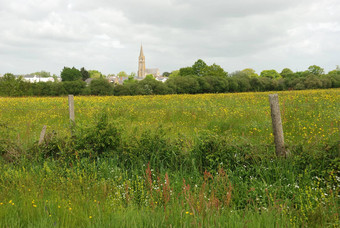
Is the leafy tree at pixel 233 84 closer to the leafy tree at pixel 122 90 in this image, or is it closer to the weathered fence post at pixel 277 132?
the leafy tree at pixel 122 90

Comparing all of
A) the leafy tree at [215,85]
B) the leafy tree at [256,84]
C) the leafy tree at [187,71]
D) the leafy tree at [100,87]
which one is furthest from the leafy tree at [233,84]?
the leafy tree at [100,87]

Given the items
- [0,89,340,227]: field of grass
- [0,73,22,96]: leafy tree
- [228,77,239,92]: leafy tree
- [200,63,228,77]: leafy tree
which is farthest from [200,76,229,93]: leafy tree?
[0,89,340,227]: field of grass

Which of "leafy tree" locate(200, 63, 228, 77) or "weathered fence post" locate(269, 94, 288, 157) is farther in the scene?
"leafy tree" locate(200, 63, 228, 77)

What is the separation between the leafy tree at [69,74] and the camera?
124438 millimetres

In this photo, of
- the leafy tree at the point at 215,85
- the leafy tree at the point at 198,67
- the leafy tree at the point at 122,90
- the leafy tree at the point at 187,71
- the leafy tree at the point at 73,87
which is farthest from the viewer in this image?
the leafy tree at the point at 187,71

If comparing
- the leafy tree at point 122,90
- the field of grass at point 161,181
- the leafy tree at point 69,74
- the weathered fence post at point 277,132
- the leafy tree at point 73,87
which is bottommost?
the field of grass at point 161,181

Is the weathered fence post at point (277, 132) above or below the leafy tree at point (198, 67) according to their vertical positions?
below

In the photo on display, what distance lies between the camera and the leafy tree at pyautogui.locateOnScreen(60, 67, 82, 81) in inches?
4899

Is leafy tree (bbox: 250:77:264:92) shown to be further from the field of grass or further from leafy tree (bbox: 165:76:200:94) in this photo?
the field of grass

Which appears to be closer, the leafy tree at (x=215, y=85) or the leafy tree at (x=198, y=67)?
the leafy tree at (x=215, y=85)

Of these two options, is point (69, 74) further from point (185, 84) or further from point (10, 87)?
point (185, 84)

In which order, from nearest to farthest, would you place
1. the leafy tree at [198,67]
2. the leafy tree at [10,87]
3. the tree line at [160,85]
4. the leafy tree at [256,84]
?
the tree line at [160,85] → the leafy tree at [10,87] → the leafy tree at [256,84] → the leafy tree at [198,67]

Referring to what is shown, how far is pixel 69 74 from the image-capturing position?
125 m

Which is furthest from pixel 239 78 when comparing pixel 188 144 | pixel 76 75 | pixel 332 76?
pixel 76 75
